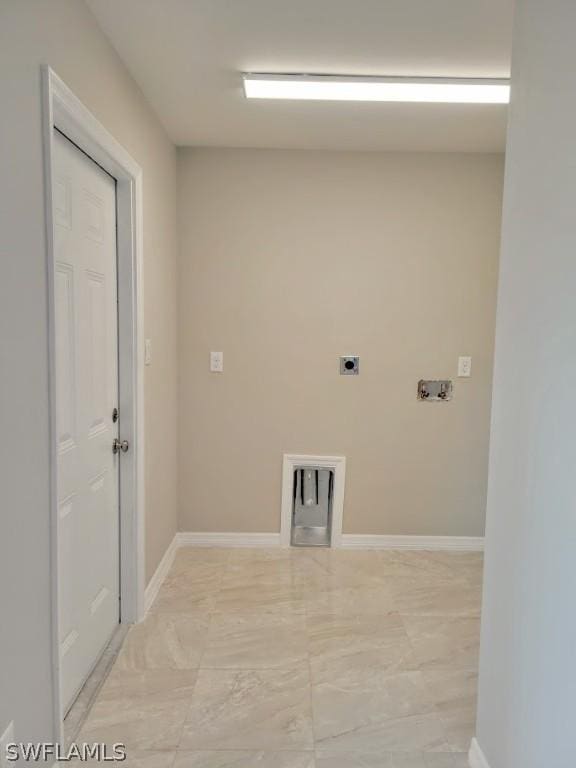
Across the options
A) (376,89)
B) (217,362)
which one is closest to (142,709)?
(217,362)

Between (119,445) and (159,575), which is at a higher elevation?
(119,445)

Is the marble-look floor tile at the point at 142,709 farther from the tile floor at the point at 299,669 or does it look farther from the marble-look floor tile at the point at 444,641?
the marble-look floor tile at the point at 444,641

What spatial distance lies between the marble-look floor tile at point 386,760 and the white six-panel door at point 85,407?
91cm

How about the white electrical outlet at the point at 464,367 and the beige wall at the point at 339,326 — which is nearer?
the beige wall at the point at 339,326

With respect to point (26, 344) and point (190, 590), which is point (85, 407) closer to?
point (26, 344)

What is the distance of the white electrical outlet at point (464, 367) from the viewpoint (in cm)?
316

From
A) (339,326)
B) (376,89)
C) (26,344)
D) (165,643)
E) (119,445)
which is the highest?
(376,89)

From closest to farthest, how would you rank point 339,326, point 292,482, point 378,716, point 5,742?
point 5,742 < point 378,716 < point 339,326 < point 292,482

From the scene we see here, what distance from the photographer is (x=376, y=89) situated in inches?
85.4

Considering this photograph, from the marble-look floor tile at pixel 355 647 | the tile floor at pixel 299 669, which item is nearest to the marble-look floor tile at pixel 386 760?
the tile floor at pixel 299 669

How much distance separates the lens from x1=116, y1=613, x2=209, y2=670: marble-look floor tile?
82.9 inches

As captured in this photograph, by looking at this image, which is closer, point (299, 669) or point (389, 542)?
point (299, 669)

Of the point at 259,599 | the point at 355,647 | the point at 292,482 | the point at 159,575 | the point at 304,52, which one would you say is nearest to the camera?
the point at 304,52

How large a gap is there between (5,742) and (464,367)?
2804 millimetres
